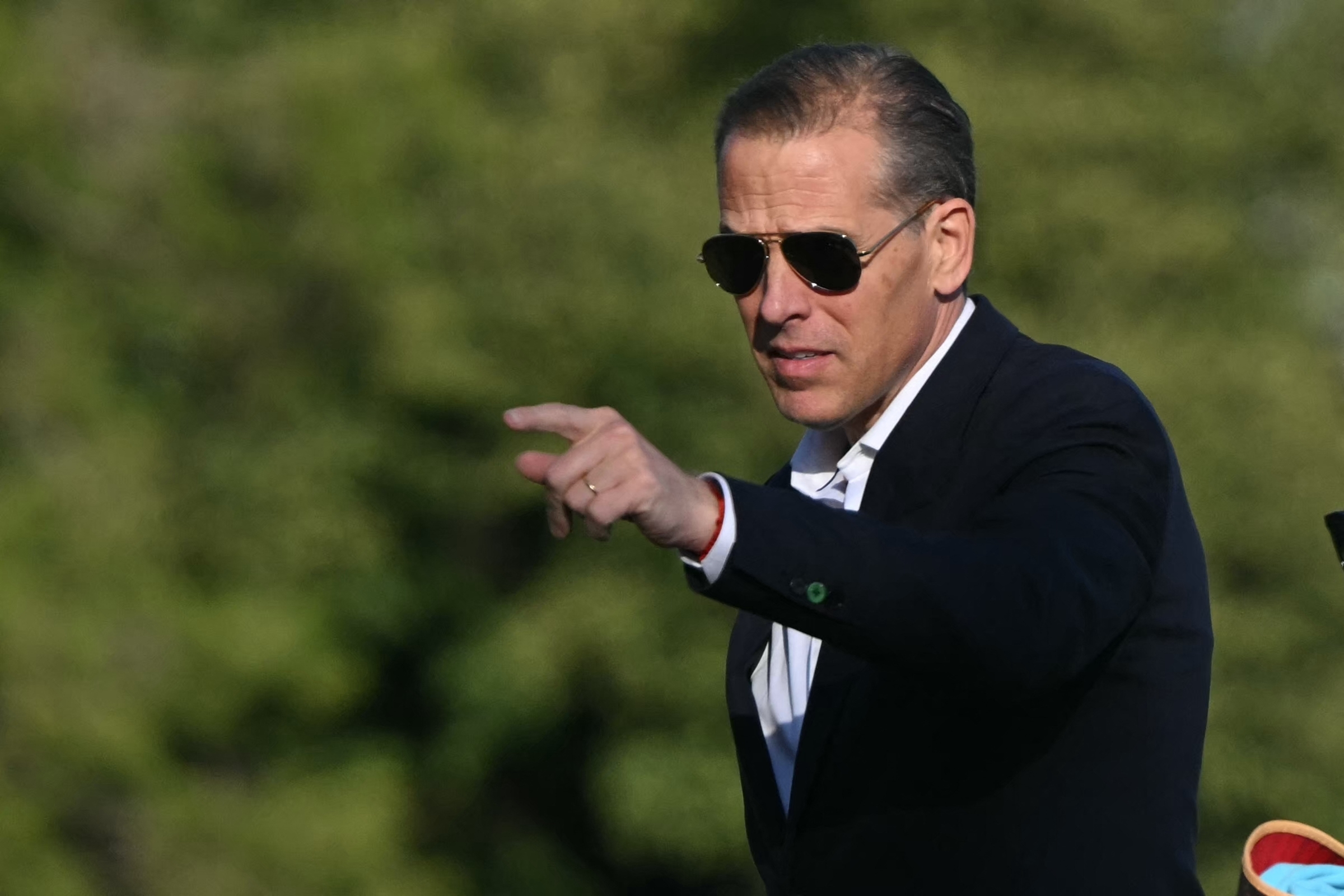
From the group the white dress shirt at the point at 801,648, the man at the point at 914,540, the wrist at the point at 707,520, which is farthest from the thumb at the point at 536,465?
the white dress shirt at the point at 801,648

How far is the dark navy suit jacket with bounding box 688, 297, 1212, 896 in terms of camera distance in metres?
1.78

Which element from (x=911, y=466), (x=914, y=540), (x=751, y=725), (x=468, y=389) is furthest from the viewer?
(x=468, y=389)

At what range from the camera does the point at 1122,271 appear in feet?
42.1

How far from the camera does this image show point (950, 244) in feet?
8.30

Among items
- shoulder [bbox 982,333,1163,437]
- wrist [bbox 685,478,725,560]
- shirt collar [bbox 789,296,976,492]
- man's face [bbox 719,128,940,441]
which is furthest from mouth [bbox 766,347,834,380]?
wrist [bbox 685,478,725,560]

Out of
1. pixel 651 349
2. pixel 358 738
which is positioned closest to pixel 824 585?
pixel 651 349

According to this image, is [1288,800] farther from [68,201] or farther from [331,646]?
[68,201]

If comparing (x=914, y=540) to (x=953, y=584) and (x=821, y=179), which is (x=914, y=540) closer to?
(x=953, y=584)

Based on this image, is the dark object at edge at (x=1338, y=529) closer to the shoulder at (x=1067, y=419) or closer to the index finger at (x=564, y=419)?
the shoulder at (x=1067, y=419)

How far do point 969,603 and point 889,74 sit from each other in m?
0.93

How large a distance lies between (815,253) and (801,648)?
495 millimetres

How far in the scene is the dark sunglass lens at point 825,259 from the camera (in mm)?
2391

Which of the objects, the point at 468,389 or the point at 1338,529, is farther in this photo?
the point at 468,389

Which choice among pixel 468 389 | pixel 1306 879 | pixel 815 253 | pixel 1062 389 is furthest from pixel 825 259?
pixel 468 389
